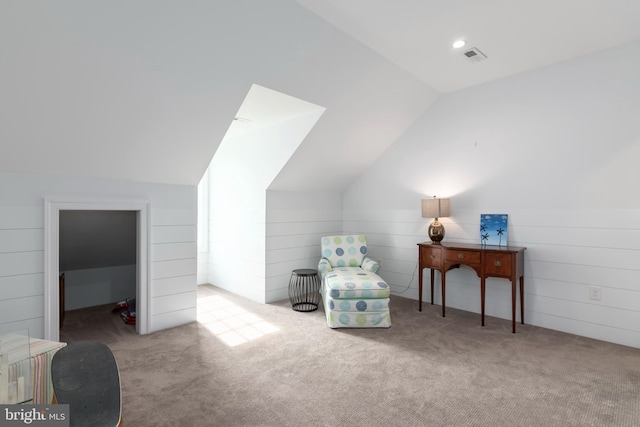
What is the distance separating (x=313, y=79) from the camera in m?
2.99

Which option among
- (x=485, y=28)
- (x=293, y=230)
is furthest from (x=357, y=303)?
(x=485, y=28)

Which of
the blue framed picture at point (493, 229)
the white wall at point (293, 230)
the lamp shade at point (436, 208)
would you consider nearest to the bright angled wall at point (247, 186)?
the white wall at point (293, 230)

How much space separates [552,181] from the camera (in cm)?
331

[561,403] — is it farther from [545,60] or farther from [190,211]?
[190,211]

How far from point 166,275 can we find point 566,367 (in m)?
3.46

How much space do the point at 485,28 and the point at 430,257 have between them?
7.25 feet

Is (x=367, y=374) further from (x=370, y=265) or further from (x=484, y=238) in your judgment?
(x=484, y=238)

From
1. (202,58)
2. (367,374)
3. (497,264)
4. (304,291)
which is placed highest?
(202,58)

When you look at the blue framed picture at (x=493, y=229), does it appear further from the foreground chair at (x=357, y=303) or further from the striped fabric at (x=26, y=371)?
the striped fabric at (x=26, y=371)

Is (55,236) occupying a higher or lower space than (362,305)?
higher

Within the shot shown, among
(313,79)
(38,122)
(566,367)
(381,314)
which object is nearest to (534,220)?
(566,367)

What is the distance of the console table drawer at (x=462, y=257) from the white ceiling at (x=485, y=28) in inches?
71.3

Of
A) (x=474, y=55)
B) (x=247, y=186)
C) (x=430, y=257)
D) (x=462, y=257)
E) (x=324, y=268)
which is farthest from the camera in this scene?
(x=247, y=186)

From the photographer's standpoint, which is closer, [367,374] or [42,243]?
[367,374]
